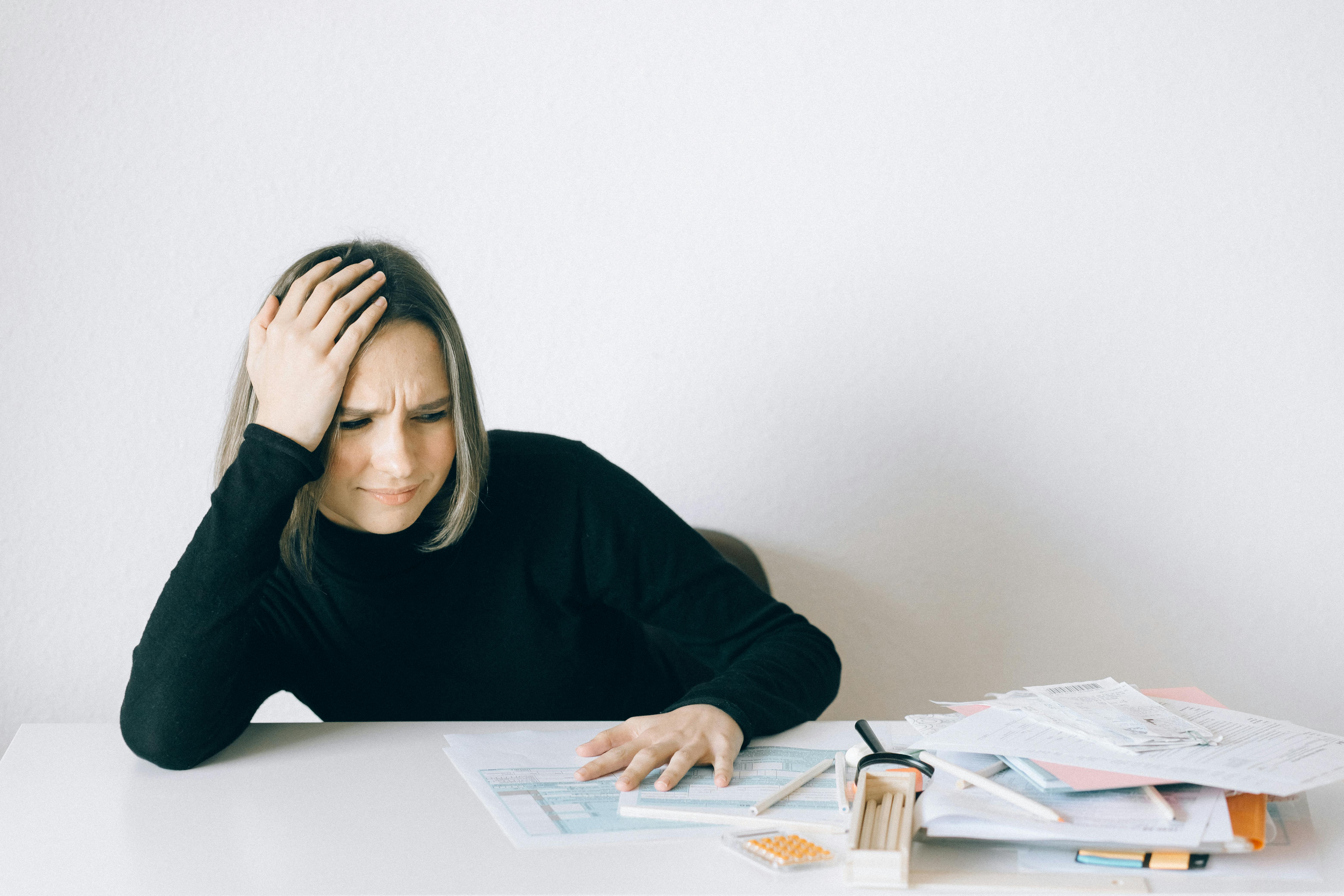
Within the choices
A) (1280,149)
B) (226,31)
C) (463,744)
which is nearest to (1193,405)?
(1280,149)

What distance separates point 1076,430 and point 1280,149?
58 cm

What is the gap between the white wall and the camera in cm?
165

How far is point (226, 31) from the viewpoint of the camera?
5.36ft

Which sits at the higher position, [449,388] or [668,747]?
[449,388]

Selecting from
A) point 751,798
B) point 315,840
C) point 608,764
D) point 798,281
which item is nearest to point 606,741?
point 608,764

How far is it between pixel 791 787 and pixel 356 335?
59 centimetres

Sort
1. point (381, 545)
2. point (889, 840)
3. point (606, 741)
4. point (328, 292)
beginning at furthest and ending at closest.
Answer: point (381, 545)
point (328, 292)
point (606, 741)
point (889, 840)

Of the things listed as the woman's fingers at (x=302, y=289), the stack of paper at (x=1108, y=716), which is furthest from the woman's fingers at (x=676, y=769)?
the woman's fingers at (x=302, y=289)

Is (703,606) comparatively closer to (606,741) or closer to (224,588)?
(606,741)

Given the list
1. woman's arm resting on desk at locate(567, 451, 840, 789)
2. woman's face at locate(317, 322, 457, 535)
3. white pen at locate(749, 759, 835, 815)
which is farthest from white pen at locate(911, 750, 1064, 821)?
woman's face at locate(317, 322, 457, 535)

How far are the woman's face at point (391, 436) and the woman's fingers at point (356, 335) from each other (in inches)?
0.7

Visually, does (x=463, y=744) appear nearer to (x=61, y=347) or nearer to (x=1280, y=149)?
(x=61, y=347)

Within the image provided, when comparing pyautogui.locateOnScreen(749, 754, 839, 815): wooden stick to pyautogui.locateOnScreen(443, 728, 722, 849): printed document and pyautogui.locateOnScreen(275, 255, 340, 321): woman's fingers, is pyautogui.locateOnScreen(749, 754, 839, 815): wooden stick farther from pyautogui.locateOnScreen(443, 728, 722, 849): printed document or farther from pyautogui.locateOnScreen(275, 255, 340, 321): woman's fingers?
pyautogui.locateOnScreen(275, 255, 340, 321): woman's fingers

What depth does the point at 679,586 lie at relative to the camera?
123 cm
